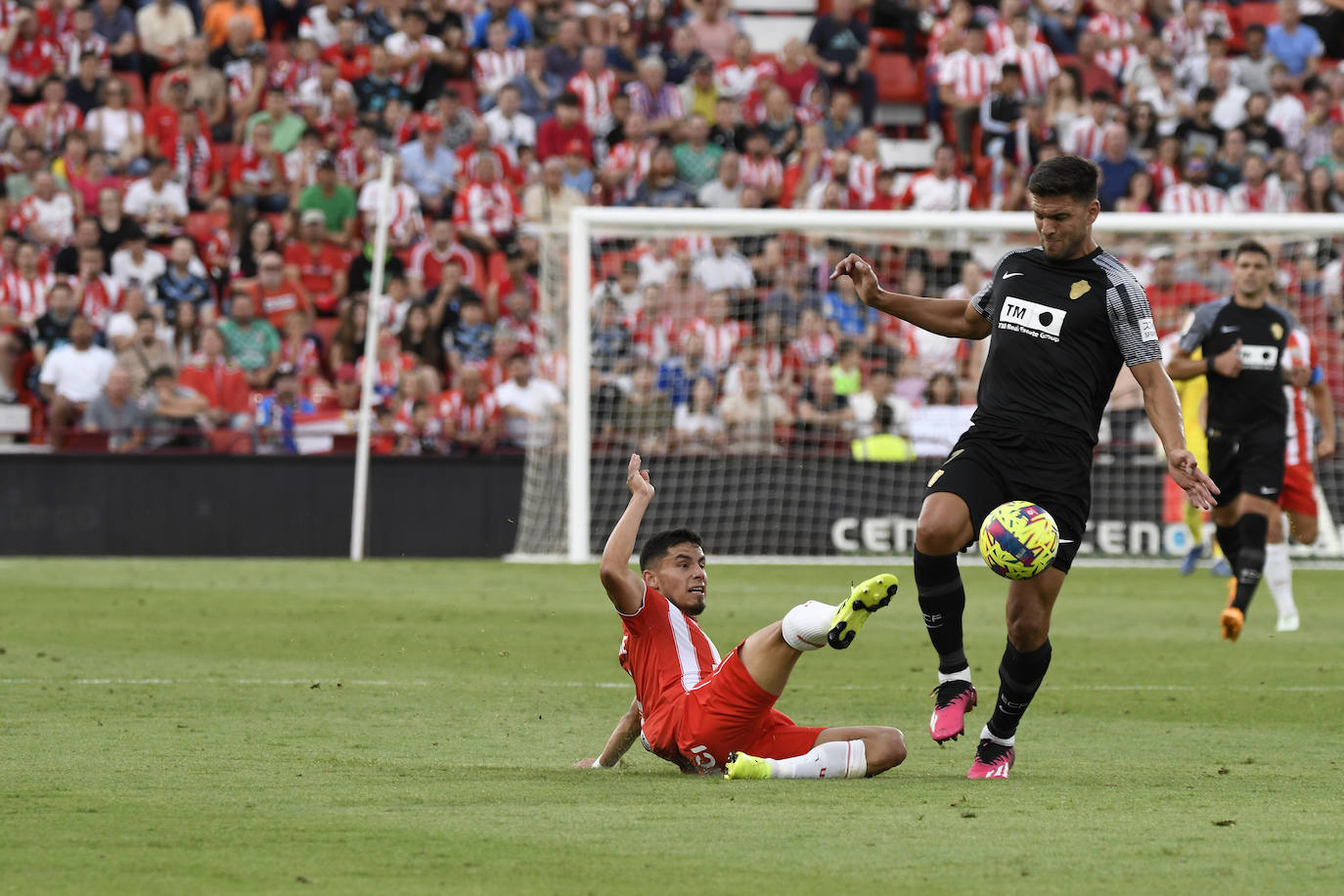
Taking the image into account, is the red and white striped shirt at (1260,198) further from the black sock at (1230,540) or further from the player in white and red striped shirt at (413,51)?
the black sock at (1230,540)

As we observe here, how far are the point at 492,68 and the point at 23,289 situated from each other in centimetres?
660

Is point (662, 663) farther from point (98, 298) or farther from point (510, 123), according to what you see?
point (510, 123)

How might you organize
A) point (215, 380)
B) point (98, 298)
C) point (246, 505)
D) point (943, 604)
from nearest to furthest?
point (943, 604), point (246, 505), point (215, 380), point (98, 298)

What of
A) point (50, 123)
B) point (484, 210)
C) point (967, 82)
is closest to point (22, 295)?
point (50, 123)

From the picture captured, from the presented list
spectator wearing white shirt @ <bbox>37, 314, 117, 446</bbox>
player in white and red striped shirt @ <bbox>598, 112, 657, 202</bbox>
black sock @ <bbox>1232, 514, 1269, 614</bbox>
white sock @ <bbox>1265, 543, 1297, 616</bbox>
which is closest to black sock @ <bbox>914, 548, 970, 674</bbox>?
black sock @ <bbox>1232, 514, 1269, 614</bbox>

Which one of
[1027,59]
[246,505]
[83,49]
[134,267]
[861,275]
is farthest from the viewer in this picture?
[1027,59]

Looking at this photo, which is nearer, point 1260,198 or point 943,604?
point 943,604

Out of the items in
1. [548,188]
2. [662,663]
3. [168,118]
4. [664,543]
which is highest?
[168,118]

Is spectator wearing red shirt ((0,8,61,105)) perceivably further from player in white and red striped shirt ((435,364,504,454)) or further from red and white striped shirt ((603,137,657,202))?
player in white and red striped shirt ((435,364,504,454))

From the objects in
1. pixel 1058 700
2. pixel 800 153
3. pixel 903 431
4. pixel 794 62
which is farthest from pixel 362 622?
pixel 794 62

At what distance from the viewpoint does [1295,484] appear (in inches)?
554

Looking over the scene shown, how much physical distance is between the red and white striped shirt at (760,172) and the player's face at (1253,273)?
436 inches

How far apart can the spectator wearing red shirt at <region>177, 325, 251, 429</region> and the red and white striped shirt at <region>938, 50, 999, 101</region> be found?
32.2 ft

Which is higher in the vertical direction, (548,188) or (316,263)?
(548,188)
